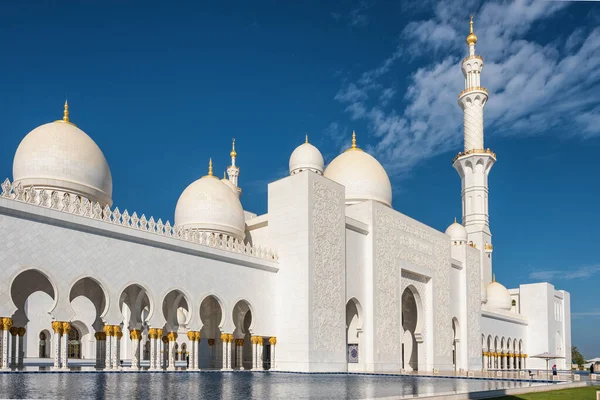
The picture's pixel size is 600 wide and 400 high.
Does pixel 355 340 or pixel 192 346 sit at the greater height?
pixel 192 346

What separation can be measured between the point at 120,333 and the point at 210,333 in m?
4.75

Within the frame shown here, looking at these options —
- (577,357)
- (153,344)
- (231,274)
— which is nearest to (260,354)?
(231,274)

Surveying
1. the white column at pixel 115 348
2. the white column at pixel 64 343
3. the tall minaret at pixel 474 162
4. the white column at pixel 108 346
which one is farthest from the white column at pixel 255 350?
the tall minaret at pixel 474 162

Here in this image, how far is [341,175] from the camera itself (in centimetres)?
1875

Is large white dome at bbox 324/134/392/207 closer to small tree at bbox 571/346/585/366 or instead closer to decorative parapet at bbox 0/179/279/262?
decorative parapet at bbox 0/179/279/262

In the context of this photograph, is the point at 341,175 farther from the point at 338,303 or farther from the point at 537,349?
the point at 537,349

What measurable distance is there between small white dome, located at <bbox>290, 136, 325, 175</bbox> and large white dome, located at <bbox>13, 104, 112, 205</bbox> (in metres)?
6.97

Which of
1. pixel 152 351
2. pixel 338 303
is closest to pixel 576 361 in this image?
pixel 338 303

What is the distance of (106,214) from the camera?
11148 mm

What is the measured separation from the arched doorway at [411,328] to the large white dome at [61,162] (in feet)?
34.3

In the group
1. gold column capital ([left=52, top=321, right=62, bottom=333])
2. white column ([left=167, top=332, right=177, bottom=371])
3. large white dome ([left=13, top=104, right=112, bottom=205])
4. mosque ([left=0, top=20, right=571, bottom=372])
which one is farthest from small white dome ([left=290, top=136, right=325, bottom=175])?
gold column capital ([left=52, top=321, right=62, bottom=333])

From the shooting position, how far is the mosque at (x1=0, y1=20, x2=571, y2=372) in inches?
410

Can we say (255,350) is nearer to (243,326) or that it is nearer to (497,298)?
(243,326)

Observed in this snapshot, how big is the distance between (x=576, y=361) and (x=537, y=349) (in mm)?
18774
